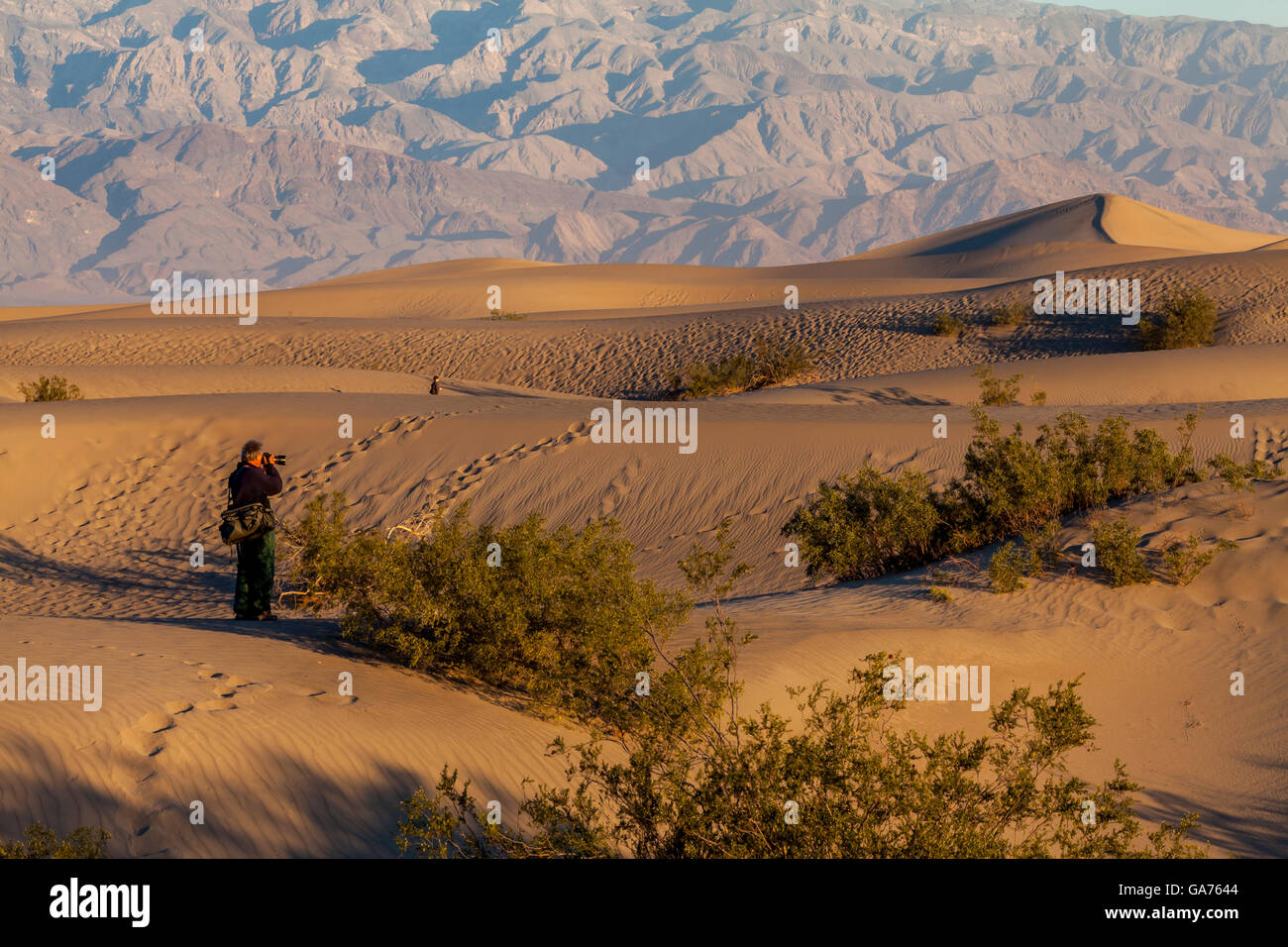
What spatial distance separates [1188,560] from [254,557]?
7.05 metres

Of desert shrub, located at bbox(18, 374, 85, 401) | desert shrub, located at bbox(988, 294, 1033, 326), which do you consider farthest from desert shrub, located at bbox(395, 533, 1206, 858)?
desert shrub, located at bbox(988, 294, 1033, 326)

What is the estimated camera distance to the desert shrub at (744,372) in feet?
92.6

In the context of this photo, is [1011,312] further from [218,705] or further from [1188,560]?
[218,705]

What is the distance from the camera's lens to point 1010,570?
31.5 feet

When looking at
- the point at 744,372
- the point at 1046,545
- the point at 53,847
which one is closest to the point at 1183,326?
the point at 744,372

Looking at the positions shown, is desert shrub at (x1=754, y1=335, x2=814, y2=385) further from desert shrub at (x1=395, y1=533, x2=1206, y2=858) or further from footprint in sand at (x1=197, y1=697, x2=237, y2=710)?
desert shrub at (x1=395, y1=533, x2=1206, y2=858)

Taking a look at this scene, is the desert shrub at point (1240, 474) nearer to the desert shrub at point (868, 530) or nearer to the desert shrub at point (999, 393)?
the desert shrub at point (868, 530)

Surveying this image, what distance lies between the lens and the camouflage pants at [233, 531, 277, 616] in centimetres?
900

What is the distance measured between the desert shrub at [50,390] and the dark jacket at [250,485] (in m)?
14.0

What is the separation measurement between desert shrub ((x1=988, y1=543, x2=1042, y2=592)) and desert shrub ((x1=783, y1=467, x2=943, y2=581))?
3.38 ft

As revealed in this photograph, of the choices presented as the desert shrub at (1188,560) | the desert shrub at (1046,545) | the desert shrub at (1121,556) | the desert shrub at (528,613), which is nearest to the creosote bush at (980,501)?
the desert shrub at (1046,545)
